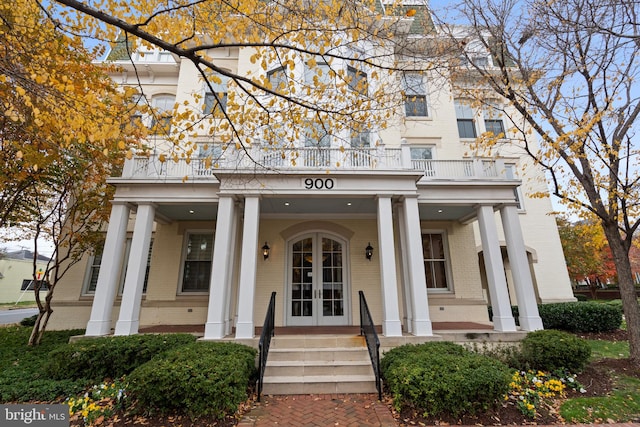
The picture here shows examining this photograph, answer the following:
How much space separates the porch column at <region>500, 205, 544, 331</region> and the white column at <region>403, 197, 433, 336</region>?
8.29 ft

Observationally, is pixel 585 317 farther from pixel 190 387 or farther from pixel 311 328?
pixel 190 387

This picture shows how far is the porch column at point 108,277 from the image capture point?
7199mm

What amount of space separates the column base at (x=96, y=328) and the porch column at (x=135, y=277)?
0.42 m

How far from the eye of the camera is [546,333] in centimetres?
647

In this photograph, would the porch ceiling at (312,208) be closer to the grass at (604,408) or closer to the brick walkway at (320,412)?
the brick walkway at (320,412)

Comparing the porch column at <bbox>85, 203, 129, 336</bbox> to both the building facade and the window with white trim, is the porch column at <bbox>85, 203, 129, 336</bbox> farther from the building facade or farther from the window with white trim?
the window with white trim

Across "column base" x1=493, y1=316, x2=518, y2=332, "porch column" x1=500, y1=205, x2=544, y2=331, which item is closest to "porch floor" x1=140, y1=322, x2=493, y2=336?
"column base" x1=493, y1=316, x2=518, y2=332

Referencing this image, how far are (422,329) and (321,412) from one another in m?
3.36

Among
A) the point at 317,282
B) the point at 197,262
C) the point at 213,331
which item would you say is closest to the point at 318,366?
the point at 213,331

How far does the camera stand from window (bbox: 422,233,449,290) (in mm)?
10281

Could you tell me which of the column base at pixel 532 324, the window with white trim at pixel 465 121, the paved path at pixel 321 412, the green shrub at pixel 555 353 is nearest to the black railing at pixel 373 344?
the paved path at pixel 321 412

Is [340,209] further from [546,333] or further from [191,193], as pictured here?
[546,333]

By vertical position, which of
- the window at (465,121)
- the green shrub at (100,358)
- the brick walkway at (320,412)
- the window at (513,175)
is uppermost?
the window at (465,121)

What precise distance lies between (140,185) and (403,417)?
8.32 m
